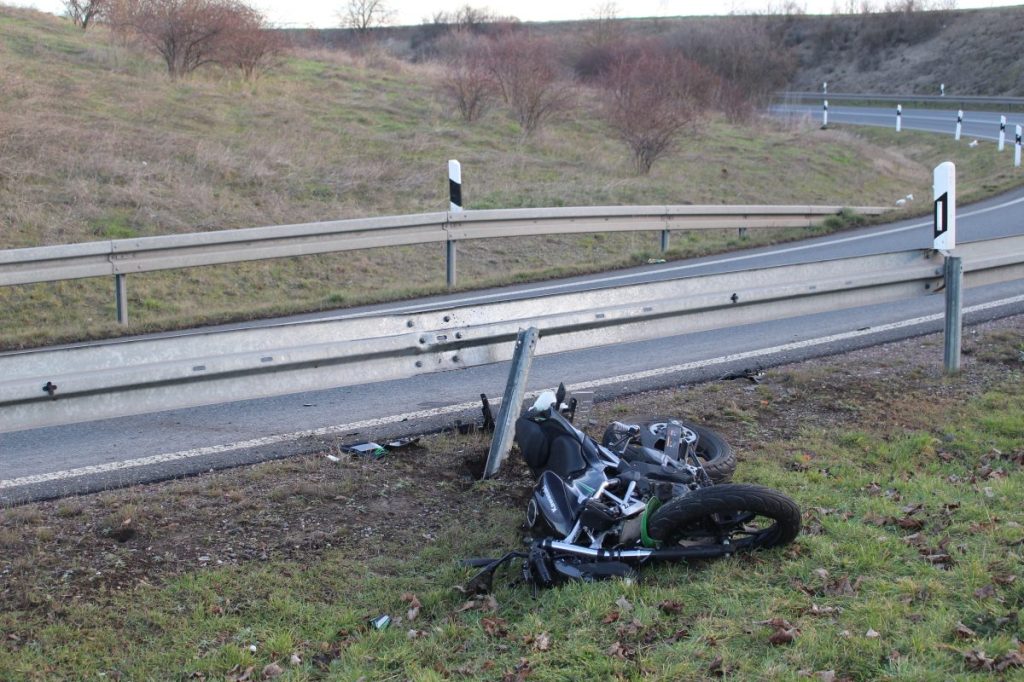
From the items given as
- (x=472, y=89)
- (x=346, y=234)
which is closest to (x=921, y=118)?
(x=472, y=89)

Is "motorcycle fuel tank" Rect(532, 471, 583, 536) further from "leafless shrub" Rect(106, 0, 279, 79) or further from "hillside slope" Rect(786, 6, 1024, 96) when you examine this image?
"hillside slope" Rect(786, 6, 1024, 96)

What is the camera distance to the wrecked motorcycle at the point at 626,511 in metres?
4.03

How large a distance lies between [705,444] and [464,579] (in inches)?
63.6

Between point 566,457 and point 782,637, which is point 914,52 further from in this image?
point 782,637

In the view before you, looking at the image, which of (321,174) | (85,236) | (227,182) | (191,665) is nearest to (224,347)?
(191,665)

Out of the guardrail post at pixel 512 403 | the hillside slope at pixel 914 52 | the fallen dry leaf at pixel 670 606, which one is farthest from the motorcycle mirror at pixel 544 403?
the hillside slope at pixel 914 52

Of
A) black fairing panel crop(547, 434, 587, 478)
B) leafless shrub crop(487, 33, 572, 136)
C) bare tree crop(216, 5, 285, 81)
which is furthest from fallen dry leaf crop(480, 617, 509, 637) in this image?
bare tree crop(216, 5, 285, 81)

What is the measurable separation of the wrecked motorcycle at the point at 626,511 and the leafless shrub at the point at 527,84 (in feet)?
61.8

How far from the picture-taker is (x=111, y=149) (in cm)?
1608

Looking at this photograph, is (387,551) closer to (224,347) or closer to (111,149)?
(224,347)

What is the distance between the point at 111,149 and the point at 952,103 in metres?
35.8

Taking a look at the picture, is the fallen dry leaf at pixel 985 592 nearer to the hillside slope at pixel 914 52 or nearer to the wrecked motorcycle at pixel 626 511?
the wrecked motorcycle at pixel 626 511

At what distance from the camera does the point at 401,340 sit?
17.2ft

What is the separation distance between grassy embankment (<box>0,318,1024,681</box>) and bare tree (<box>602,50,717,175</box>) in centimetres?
1527
